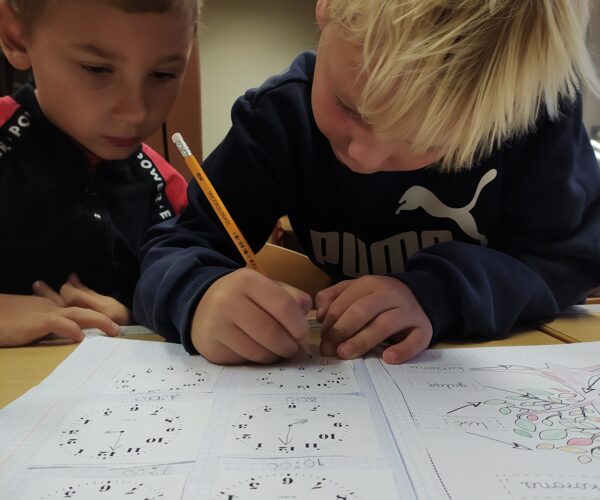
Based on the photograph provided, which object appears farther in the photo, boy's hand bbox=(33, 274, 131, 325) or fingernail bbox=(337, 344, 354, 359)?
boy's hand bbox=(33, 274, 131, 325)

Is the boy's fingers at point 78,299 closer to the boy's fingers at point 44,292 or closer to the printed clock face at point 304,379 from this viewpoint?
the boy's fingers at point 44,292

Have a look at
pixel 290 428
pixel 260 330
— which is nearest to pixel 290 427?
pixel 290 428

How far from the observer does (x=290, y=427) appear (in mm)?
320

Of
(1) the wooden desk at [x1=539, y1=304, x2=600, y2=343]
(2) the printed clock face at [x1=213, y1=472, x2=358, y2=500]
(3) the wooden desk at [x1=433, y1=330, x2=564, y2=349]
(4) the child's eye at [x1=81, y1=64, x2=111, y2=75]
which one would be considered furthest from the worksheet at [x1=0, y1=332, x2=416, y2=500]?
(4) the child's eye at [x1=81, y1=64, x2=111, y2=75]

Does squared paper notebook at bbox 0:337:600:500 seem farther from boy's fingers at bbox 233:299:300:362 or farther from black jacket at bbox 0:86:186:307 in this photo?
black jacket at bbox 0:86:186:307

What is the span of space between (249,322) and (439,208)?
1.05ft

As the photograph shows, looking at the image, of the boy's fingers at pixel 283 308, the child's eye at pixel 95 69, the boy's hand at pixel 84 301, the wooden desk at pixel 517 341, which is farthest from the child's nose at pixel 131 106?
the wooden desk at pixel 517 341

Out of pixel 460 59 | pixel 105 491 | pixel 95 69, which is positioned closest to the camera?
pixel 105 491

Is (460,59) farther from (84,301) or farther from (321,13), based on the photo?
(84,301)

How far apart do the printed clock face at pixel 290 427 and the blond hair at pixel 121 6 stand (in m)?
0.43

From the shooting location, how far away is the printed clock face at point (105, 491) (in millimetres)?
252

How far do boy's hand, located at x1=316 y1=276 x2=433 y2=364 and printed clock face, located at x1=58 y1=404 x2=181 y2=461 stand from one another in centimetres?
16

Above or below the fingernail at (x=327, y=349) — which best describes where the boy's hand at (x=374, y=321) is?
above

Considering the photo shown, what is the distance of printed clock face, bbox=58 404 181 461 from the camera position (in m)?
0.29
